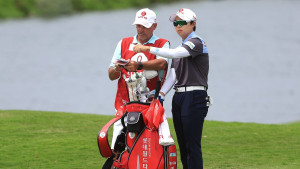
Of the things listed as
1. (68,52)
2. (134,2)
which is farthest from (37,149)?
(134,2)

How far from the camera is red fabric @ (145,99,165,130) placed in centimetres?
612

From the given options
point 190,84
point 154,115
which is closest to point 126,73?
point 154,115

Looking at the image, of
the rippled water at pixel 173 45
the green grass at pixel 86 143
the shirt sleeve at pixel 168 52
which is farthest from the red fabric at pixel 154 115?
the rippled water at pixel 173 45

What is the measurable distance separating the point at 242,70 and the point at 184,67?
30164 millimetres

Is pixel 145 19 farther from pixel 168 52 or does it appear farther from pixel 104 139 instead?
pixel 104 139

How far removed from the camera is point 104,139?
20.7ft

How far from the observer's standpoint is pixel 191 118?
635cm

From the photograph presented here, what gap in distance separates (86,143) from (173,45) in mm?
27382

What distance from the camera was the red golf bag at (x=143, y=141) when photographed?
6188 millimetres

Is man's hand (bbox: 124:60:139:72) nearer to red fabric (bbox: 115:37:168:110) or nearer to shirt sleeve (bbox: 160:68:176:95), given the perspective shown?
red fabric (bbox: 115:37:168:110)

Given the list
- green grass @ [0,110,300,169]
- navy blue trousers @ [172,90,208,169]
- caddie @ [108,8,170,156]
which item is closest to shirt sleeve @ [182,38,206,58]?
caddie @ [108,8,170,156]

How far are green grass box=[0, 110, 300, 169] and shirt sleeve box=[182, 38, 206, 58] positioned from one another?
8.80 feet

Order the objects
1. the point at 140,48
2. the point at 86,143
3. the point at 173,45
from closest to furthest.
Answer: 1. the point at 140,48
2. the point at 86,143
3. the point at 173,45

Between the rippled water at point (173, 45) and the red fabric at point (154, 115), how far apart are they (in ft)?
51.7
